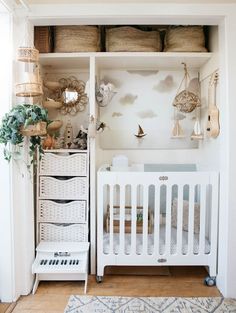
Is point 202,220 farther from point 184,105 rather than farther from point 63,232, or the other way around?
point 63,232

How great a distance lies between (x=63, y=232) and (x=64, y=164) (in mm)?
593

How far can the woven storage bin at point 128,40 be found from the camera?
244 cm

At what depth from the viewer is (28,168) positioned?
7.04 ft

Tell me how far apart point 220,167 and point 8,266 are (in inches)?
70.7

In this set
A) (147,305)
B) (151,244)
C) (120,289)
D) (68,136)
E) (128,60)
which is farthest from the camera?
(68,136)

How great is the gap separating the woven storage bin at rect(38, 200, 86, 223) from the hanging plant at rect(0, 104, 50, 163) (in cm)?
61

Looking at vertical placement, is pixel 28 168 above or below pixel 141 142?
below

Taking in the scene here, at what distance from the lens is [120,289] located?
2271mm

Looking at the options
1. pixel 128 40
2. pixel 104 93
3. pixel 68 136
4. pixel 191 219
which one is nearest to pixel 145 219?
pixel 191 219

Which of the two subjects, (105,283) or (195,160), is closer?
(105,283)

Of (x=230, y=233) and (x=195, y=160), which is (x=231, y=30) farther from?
(x=230, y=233)

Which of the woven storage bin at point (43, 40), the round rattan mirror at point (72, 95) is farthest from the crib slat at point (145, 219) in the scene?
the woven storage bin at point (43, 40)

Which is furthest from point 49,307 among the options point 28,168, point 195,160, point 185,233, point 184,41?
point 184,41

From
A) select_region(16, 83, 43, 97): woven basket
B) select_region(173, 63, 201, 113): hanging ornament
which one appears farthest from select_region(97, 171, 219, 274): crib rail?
select_region(16, 83, 43, 97): woven basket
